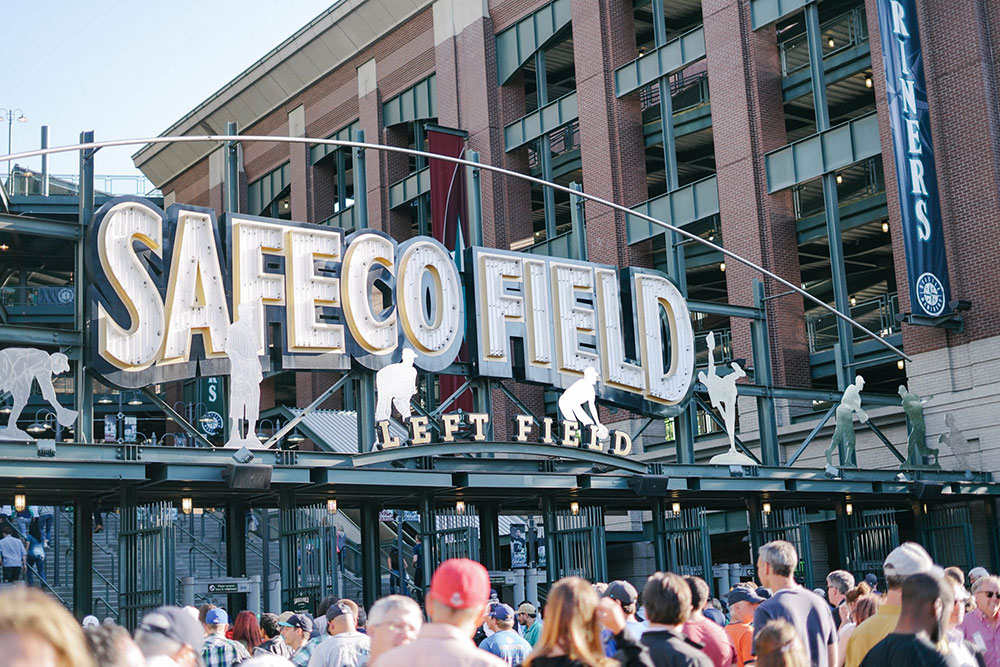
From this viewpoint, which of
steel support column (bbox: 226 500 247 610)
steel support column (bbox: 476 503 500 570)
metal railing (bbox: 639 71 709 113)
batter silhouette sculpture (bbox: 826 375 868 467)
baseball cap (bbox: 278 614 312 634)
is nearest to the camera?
baseball cap (bbox: 278 614 312 634)

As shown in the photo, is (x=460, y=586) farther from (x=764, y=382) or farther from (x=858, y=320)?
(x=858, y=320)

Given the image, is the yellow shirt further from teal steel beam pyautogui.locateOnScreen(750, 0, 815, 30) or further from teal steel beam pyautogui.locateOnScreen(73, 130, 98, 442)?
teal steel beam pyautogui.locateOnScreen(750, 0, 815, 30)

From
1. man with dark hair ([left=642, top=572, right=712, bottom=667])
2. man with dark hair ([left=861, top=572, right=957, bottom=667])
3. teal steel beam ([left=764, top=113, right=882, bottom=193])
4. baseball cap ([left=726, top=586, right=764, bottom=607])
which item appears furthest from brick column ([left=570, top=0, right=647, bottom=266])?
man with dark hair ([left=642, top=572, right=712, bottom=667])

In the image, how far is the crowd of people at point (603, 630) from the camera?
14.5 feet

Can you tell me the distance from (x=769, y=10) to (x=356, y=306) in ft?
68.8

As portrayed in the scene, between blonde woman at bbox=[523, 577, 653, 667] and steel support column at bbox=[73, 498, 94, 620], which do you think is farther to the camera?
steel support column at bbox=[73, 498, 94, 620]

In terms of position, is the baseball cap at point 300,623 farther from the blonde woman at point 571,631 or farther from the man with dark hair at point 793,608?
the blonde woman at point 571,631

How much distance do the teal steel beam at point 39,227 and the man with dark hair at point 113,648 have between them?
15232 millimetres

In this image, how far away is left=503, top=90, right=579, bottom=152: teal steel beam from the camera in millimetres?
42719

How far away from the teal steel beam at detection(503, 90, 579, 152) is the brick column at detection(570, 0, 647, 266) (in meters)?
0.64

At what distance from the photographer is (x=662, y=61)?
1571 inches

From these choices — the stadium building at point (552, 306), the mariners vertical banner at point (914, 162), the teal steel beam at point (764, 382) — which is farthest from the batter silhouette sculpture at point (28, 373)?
the mariners vertical banner at point (914, 162)

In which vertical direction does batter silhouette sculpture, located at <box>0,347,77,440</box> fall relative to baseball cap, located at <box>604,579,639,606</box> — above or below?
above

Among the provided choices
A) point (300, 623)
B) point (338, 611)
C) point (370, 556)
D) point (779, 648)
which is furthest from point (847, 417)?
point (779, 648)
